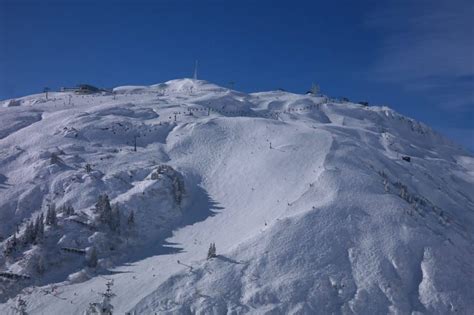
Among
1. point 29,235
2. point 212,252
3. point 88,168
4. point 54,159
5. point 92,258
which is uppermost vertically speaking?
point 54,159

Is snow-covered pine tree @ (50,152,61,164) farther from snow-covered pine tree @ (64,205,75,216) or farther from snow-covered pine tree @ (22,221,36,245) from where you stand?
snow-covered pine tree @ (22,221,36,245)

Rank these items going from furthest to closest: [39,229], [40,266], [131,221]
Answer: [131,221] → [39,229] → [40,266]

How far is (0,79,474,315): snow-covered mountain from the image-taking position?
45.3m

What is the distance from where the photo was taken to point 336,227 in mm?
53219

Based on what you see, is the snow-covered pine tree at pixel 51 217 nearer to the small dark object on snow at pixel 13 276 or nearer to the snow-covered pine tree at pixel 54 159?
the small dark object on snow at pixel 13 276

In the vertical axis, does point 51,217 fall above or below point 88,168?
below

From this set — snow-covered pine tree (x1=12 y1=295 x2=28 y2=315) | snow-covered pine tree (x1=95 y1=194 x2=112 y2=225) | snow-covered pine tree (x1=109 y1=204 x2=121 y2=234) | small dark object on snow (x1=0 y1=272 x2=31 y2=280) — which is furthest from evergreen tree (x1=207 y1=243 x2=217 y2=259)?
small dark object on snow (x1=0 y1=272 x2=31 y2=280)

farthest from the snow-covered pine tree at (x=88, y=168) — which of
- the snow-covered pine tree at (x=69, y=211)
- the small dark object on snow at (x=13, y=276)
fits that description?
the small dark object on snow at (x=13, y=276)

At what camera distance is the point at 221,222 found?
2318 inches

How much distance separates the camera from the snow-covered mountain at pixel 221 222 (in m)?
45.3

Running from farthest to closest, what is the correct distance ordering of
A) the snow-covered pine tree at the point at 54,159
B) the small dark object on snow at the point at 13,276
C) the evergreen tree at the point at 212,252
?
1. the snow-covered pine tree at the point at 54,159
2. the evergreen tree at the point at 212,252
3. the small dark object on snow at the point at 13,276

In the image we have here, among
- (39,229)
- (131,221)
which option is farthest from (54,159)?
(131,221)

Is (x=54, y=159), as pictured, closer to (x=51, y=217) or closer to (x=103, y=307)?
(x=51, y=217)

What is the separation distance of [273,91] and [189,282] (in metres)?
115
